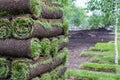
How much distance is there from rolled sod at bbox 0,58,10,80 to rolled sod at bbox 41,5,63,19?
1.49m

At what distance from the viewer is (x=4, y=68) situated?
5.60 metres

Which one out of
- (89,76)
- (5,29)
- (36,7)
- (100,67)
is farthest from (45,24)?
(100,67)

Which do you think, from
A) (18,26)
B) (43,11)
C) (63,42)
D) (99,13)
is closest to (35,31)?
(18,26)

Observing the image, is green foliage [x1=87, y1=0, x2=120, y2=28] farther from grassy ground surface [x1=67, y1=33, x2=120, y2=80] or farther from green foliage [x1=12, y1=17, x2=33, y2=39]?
green foliage [x1=12, y1=17, x2=33, y2=39]

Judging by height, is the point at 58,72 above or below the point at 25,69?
below

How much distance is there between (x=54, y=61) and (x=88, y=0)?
6.96 m

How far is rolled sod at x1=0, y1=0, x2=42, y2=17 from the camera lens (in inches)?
215

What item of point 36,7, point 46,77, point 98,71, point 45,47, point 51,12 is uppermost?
point 36,7

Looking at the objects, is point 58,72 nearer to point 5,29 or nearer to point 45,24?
point 45,24

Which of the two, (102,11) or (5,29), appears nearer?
(5,29)

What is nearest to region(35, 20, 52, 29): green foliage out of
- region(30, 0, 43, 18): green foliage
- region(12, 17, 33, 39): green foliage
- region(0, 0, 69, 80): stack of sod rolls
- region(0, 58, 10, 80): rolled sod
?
region(0, 0, 69, 80): stack of sod rolls

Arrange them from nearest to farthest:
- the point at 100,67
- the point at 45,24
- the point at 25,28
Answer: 1. the point at 25,28
2. the point at 45,24
3. the point at 100,67

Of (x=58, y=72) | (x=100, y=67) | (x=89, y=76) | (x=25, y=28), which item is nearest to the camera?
(x=25, y=28)

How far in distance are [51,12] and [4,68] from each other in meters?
2.21
